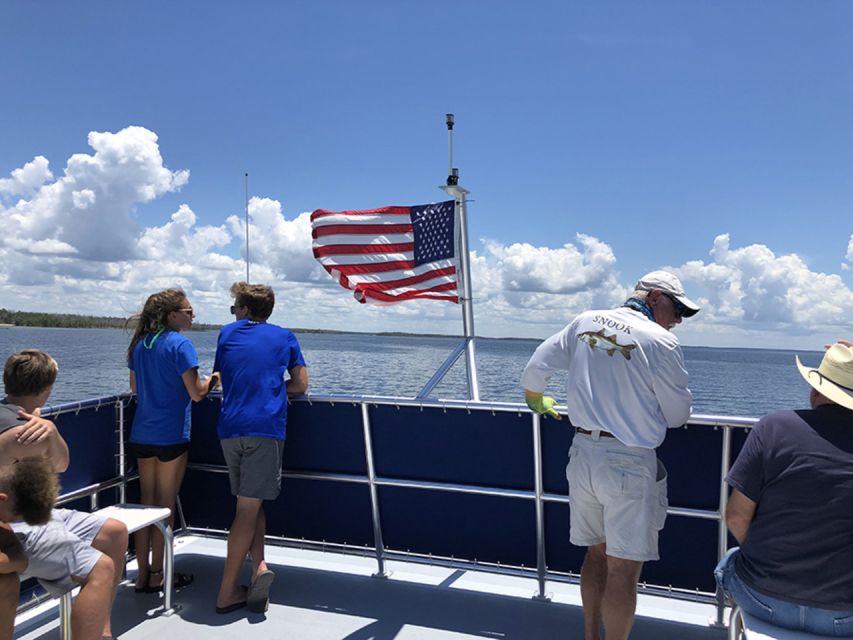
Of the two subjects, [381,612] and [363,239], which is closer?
[381,612]

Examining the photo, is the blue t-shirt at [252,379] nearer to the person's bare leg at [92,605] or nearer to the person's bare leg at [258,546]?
the person's bare leg at [258,546]

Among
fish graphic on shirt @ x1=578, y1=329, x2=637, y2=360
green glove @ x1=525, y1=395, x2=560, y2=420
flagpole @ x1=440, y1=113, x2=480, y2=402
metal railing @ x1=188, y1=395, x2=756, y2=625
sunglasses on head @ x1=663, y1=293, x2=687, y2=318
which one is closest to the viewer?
fish graphic on shirt @ x1=578, y1=329, x2=637, y2=360

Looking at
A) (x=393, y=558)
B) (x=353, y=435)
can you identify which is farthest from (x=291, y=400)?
(x=393, y=558)

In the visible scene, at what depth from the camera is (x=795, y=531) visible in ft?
6.02

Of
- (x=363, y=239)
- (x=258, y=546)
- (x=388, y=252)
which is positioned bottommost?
(x=258, y=546)

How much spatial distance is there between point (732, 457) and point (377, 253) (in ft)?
8.75

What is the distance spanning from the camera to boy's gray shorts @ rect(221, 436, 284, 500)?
310cm

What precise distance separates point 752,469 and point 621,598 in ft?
2.60

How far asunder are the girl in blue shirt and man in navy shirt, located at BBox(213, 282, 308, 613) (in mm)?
201

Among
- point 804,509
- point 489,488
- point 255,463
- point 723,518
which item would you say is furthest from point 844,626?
point 255,463

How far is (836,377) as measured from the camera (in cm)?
191

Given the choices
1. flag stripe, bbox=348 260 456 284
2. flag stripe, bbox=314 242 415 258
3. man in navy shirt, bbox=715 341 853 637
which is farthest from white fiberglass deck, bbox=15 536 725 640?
flag stripe, bbox=314 242 415 258

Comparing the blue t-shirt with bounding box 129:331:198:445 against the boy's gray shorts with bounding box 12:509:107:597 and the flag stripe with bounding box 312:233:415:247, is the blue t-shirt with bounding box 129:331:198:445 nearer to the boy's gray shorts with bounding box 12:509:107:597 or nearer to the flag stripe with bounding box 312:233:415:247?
the boy's gray shorts with bounding box 12:509:107:597

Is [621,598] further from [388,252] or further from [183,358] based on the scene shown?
[388,252]
